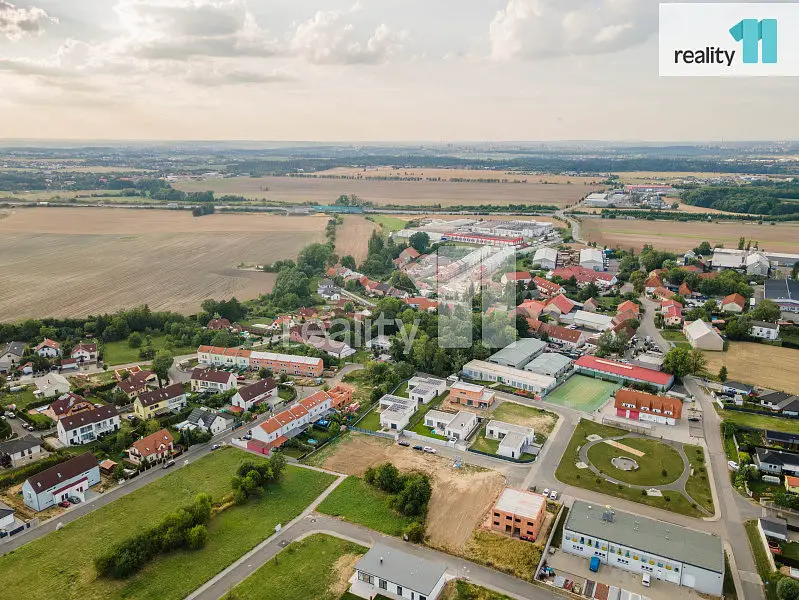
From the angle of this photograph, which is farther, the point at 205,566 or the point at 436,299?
the point at 436,299

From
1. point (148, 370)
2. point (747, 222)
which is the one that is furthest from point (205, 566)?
point (747, 222)

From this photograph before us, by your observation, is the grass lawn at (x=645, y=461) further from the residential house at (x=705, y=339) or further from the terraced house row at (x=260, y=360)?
the terraced house row at (x=260, y=360)

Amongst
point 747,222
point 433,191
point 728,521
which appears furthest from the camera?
point 433,191

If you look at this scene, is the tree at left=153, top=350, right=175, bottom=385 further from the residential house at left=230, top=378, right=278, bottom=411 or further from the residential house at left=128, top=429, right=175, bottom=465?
the residential house at left=128, top=429, right=175, bottom=465

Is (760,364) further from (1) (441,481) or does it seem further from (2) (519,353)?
(1) (441,481)

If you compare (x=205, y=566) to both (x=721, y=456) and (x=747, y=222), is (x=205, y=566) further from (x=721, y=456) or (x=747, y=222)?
(x=747, y=222)
